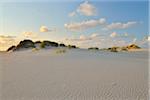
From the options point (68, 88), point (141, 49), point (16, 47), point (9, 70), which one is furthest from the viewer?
point (16, 47)

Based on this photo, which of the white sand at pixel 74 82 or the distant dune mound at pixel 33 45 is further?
the distant dune mound at pixel 33 45

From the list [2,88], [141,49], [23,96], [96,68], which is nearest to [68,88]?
[23,96]

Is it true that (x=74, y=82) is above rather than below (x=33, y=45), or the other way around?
below

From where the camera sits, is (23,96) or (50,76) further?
(50,76)

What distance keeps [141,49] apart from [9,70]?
6.97 metres

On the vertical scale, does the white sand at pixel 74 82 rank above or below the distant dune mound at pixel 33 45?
below

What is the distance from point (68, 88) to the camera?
5508 millimetres

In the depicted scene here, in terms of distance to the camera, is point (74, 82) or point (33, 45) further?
point (33, 45)

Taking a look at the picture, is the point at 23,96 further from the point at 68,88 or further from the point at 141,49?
the point at 141,49

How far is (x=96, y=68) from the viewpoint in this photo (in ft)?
24.4

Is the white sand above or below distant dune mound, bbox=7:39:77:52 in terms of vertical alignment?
below

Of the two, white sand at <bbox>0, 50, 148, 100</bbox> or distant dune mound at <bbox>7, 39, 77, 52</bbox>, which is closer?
white sand at <bbox>0, 50, 148, 100</bbox>

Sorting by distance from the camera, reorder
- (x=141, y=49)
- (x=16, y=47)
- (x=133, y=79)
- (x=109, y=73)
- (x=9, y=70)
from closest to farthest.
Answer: (x=133, y=79) < (x=109, y=73) < (x=9, y=70) < (x=141, y=49) < (x=16, y=47)

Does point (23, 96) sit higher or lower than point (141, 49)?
lower
